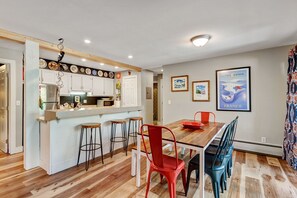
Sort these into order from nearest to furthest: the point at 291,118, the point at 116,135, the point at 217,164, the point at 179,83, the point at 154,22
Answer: the point at 217,164, the point at 154,22, the point at 291,118, the point at 116,135, the point at 179,83

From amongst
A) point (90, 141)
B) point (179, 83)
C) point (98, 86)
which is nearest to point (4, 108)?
point (90, 141)

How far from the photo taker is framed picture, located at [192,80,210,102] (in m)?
3.95

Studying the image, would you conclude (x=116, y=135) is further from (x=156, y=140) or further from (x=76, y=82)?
(x=76, y=82)

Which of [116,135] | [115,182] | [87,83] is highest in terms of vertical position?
[87,83]

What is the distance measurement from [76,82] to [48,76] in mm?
828

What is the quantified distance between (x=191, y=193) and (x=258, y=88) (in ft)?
9.02

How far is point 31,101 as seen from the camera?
2.56 m

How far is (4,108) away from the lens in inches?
137

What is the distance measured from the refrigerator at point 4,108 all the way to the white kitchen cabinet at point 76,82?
1.60 metres

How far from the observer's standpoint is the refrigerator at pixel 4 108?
3.38 m

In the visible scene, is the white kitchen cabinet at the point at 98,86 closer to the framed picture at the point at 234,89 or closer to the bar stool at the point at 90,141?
the bar stool at the point at 90,141

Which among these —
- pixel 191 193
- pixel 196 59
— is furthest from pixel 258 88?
pixel 191 193

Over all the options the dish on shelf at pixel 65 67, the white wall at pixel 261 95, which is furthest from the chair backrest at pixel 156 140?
the dish on shelf at pixel 65 67

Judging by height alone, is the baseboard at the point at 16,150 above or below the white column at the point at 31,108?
below
